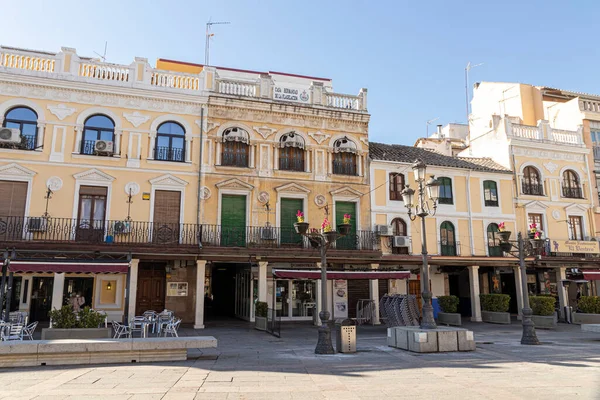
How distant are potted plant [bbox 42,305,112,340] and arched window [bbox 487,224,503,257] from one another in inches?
743

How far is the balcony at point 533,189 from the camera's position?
960 inches

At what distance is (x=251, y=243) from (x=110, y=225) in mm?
5825

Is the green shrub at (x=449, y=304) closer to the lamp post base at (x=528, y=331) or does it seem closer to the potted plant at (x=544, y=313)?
the potted plant at (x=544, y=313)

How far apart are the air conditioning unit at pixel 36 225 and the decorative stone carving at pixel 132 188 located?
3275 millimetres

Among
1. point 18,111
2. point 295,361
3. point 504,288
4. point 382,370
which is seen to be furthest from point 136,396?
point 504,288

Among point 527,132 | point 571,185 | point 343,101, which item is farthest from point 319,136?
point 571,185

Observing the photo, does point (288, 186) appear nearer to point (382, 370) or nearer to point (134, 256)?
point (134, 256)

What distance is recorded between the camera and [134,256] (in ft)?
57.6

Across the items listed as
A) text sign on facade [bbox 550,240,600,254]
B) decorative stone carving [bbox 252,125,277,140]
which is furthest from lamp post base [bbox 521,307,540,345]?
decorative stone carving [bbox 252,125,277,140]

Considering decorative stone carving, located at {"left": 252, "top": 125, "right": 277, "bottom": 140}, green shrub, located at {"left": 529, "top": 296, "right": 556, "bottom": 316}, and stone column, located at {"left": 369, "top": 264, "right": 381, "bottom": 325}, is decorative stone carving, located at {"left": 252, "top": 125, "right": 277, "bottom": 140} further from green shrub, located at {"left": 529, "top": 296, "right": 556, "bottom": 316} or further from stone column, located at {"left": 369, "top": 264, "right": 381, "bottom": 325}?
green shrub, located at {"left": 529, "top": 296, "right": 556, "bottom": 316}

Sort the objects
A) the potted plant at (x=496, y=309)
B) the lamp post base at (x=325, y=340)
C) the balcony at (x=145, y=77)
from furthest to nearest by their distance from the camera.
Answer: the potted plant at (x=496, y=309), the balcony at (x=145, y=77), the lamp post base at (x=325, y=340)

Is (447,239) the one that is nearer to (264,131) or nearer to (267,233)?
(267,233)

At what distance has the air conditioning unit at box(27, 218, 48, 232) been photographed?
55.5ft

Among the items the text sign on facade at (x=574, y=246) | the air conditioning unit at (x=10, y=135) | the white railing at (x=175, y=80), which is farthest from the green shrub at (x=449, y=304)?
the air conditioning unit at (x=10, y=135)
